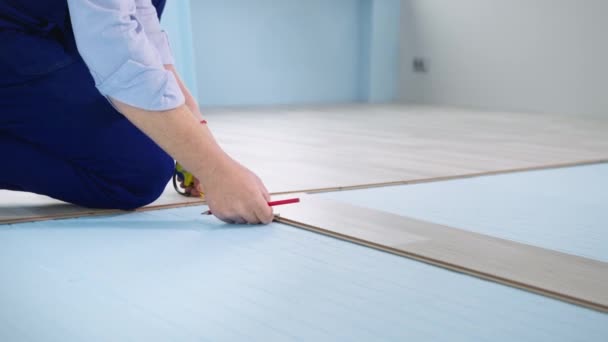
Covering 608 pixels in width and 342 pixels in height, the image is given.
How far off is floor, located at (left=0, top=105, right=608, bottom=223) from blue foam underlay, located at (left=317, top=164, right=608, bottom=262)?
125mm

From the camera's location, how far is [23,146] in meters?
1.37

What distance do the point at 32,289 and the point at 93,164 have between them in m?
0.49

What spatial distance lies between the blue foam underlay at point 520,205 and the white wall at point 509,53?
2769 millimetres

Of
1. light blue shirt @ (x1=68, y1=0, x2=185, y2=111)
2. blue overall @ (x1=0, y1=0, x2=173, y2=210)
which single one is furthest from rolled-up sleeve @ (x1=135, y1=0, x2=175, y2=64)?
light blue shirt @ (x1=68, y1=0, x2=185, y2=111)

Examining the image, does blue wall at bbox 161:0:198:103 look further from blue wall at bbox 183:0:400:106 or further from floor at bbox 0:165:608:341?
floor at bbox 0:165:608:341

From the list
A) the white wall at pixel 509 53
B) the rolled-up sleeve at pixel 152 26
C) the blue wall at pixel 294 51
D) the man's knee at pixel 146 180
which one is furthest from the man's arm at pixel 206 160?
the blue wall at pixel 294 51

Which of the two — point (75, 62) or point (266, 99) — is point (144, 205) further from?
point (266, 99)

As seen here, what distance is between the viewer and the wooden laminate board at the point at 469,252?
36.6 inches

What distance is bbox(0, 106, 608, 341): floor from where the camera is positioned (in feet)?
2.59

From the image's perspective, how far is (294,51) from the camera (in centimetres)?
590

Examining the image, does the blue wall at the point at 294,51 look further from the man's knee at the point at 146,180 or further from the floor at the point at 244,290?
the floor at the point at 244,290

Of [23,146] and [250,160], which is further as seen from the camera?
[250,160]

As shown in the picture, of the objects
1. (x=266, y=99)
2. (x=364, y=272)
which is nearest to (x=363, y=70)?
(x=266, y=99)

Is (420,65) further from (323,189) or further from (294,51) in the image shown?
(323,189)
